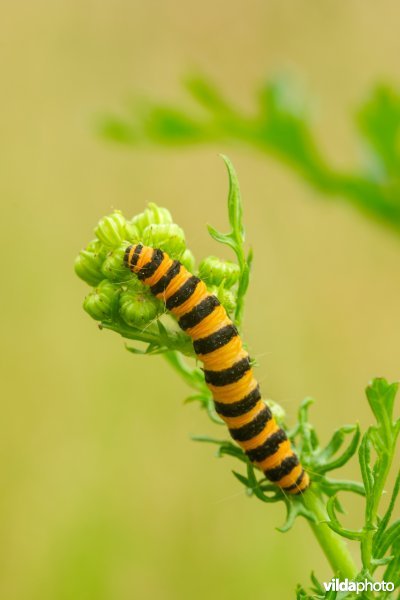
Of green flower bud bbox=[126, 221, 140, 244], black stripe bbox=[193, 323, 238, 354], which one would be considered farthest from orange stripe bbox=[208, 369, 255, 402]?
green flower bud bbox=[126, 221, 140, 244]

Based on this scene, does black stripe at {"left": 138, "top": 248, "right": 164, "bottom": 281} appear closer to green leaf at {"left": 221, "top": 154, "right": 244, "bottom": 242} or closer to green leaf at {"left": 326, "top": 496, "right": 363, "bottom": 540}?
green leaf at {"left": 221, "top": 154, "right": 244, "bottom": 242}

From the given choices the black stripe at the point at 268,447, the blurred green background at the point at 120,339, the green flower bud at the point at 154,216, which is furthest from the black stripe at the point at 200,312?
the blurred green background at the point at 120,339

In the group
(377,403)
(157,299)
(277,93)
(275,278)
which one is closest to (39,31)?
(275,278)

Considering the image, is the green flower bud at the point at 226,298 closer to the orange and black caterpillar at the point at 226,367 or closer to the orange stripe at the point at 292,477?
the orange and black caterpillar at the point at 226,367

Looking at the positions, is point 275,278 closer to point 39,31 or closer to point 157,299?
point 39,31

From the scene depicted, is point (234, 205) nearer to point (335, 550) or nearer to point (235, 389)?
point (235, 389)

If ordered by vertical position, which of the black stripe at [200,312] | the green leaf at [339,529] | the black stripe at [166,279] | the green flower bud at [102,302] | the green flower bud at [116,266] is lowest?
the green leaf at [339,529]

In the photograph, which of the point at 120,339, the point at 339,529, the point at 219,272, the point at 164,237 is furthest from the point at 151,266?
the point at 120,339
